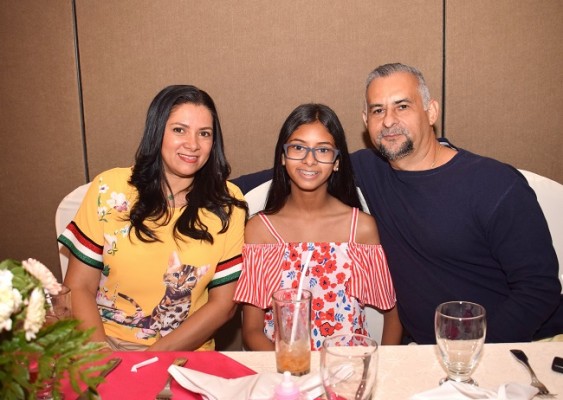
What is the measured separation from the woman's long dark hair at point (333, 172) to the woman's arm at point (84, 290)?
745 millimetres

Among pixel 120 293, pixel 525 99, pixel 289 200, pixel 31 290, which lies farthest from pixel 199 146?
pixel 525 99

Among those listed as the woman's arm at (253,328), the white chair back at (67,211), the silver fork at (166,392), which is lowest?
the woman's arm at (253,328)

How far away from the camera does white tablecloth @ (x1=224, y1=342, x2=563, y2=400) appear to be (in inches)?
48.9

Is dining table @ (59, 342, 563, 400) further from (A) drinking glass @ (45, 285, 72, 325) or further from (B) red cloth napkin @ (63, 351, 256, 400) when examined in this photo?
(A) drinking glass @ (45, 285, 72, 325)

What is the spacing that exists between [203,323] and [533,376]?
1167 mm

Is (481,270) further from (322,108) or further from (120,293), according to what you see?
(120,293)

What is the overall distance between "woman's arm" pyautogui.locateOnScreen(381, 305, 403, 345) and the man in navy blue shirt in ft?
0.12

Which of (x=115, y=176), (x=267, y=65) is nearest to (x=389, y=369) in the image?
(x=115, y=176)

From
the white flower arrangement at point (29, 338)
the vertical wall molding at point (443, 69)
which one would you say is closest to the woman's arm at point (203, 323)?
the white flower arrangement at point (29, 338)

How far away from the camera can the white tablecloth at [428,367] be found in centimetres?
124

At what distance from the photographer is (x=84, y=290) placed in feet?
6.78

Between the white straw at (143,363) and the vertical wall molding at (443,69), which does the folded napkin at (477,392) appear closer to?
the white straw at (143,363)

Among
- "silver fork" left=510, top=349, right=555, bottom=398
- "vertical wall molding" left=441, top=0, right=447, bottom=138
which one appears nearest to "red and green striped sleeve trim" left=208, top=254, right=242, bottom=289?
"silver fork" left=510, top=349, right=555, bottom=398

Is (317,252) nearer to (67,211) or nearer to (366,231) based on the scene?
(366,231)
